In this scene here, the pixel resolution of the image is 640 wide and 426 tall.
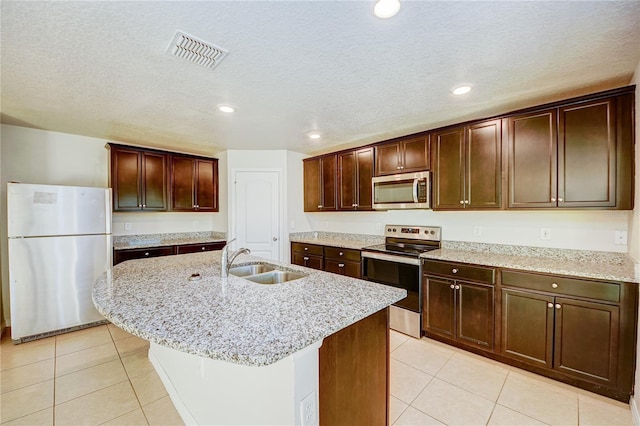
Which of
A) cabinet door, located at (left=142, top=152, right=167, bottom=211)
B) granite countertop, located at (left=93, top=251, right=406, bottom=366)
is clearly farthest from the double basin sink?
cabinet door, located at (left=142, top=152, right=167, bottom=211)

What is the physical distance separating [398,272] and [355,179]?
57.9 inches

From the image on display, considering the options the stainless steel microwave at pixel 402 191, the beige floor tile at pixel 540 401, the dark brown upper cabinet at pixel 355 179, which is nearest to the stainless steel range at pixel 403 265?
the stainless steel microwave at pixel 402 191

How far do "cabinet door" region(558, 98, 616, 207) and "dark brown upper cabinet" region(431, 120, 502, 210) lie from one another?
1.52 feet

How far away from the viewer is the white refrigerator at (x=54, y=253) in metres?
2.85

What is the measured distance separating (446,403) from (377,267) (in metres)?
1.55

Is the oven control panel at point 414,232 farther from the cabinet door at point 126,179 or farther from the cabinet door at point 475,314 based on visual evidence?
the cabinet door at point 126,179

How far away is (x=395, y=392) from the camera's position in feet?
6.92

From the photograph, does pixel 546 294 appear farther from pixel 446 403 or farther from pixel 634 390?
pixel 446 403

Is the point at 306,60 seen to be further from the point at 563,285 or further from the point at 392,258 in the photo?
the point at 563,285

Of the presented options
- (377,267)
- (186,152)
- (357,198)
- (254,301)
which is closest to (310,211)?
(357,198)

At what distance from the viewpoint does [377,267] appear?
3.33 m

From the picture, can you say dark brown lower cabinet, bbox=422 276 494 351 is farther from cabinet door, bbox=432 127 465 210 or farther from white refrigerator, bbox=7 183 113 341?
white refrigerator, bbox=7 183 113 341

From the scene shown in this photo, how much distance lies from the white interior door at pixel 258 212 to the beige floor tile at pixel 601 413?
365 centimetres

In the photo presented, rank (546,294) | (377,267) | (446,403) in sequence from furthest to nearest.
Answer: (377,267)
(546,294)
(446,403)
